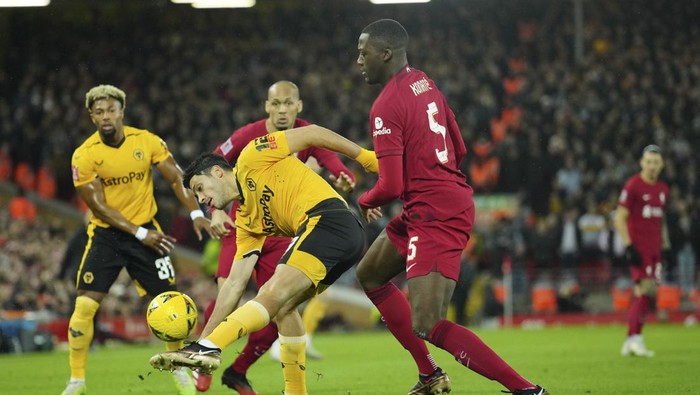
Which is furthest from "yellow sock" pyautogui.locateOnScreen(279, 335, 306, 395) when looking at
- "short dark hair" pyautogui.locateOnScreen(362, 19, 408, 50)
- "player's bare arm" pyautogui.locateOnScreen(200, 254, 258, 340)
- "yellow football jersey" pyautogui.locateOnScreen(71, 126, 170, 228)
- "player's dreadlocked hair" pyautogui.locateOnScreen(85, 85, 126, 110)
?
"player's dreadlocked hair" pyautogui.locateOnScreen(85, 85, 126, 110)

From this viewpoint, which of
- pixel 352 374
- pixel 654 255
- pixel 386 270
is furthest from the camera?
pixel 654 255

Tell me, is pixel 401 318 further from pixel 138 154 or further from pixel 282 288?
pixel 138 154

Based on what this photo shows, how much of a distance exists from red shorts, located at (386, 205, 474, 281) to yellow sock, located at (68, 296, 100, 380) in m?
3.14

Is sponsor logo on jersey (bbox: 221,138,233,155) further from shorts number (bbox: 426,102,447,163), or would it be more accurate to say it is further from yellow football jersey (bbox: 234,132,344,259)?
shorts number (bbox: 426,102,447,163)

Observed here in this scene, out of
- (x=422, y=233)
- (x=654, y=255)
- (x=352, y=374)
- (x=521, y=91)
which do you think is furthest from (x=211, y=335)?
(x=521, y=91)

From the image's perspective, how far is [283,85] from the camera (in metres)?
9.38

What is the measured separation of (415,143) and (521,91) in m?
20.7

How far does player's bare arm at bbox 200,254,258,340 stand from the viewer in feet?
23.0

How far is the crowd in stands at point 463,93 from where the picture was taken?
22297 mm

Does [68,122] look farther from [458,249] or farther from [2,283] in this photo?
[458,249]

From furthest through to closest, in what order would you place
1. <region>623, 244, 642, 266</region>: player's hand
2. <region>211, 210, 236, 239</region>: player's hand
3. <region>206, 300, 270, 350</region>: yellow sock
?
1. <region>623, 244, 642, 266</region>: player's hand
2. <region>211, 210, 236, 239</region>: player's hand
3. <region>206, 300, 270, 350</region>: yellow sock

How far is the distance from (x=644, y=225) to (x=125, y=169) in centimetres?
723

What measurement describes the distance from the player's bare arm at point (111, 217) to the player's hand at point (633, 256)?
651cm

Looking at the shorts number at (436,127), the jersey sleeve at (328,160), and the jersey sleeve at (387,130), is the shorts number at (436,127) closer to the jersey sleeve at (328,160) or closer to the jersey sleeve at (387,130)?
the jersey sleeve at (387,130)
